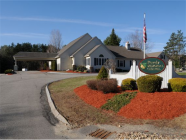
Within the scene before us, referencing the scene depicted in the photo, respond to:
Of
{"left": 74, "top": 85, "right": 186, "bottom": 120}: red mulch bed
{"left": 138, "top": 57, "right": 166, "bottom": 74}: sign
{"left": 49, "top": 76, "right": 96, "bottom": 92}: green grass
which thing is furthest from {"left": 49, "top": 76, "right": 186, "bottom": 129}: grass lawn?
{"left": 138, "top": 57, "right": 166, "bottom": 74}: sign

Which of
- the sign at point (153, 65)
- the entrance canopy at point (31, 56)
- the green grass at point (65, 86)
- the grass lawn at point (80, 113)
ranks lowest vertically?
the grass lawn at point (80, 113)

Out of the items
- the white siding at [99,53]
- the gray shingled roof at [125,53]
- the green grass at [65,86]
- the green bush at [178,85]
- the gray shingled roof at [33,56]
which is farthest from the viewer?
the gray shingled roof at [125,53]

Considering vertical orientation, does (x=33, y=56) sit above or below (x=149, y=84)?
above

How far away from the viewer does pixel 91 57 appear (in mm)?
31391

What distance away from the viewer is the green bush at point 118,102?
7.12 metres

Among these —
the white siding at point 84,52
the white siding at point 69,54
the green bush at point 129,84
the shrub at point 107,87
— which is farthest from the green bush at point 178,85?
the white siding at point 69,54

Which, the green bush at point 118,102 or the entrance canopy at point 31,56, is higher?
the entrance canopy at point 31,56

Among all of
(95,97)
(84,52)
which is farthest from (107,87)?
(84,52)

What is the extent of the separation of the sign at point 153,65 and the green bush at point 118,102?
2.55 m

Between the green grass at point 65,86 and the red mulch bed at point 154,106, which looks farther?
the green grass at point 65,86

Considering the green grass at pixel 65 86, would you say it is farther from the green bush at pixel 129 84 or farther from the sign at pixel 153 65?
the sign at pixel 153 65

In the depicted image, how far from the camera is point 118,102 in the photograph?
7.45m

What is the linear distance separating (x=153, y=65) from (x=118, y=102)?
3790 millimetres

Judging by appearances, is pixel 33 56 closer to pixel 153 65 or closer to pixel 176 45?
pixel 153 65
